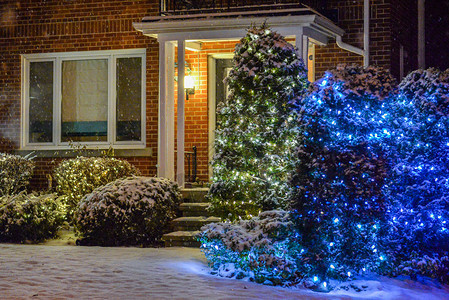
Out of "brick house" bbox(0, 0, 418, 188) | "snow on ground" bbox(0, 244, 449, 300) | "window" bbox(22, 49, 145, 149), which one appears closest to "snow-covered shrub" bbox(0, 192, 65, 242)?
"snow on ground" bbox(0, 244, 449, 300)

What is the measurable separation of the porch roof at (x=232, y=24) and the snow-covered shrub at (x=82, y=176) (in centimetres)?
263

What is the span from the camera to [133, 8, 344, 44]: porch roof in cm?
1108

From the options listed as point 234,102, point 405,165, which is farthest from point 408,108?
point 234,102

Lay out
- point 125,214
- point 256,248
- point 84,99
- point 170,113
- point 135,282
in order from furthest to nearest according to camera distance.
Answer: point 84,99 → point 170,113 → point 125,214 → point 256,248 → point 135,282

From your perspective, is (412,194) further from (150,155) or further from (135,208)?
(150,155)

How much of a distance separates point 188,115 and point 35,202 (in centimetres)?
400

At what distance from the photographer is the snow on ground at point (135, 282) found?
6402 millimetres

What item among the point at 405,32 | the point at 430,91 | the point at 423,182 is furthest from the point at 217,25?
the point at 423,182

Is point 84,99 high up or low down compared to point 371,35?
down

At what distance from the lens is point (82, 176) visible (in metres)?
11.4

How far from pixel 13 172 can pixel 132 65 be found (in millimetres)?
3246

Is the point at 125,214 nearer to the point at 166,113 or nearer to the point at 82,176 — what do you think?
the point at 82,176

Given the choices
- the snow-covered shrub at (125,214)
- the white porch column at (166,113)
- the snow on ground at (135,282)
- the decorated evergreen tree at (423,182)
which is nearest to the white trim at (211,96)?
the white porch column at (166,113)

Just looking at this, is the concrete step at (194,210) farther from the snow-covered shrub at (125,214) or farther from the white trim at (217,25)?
the white trim at (217,25)
